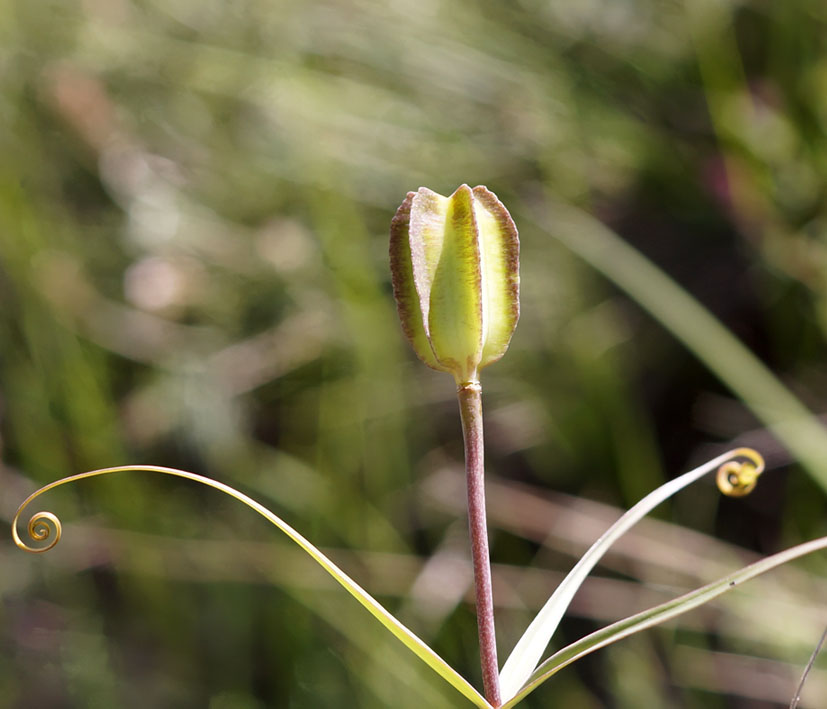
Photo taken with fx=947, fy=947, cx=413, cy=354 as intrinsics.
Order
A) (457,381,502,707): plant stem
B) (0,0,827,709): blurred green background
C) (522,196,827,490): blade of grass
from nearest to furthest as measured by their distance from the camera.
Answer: (457,381,502,707): plant stem, (522,196,827,490): blade of grass, (0,0,827,709): blurred green background

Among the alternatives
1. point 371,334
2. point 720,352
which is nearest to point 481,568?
point 720,352

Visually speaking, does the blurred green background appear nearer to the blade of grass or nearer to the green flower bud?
the blade of grass

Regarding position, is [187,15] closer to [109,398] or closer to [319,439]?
[109,398]

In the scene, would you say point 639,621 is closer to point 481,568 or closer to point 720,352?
point 481,568

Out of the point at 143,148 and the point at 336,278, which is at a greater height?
the point at 143,148

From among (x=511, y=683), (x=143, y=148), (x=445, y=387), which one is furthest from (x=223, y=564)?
(x=511, y=683)

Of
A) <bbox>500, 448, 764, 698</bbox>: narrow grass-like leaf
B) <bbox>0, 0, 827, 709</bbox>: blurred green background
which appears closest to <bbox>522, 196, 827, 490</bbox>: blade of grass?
<bbox>0, 0, 827, 709</bbox>: blurred green background
